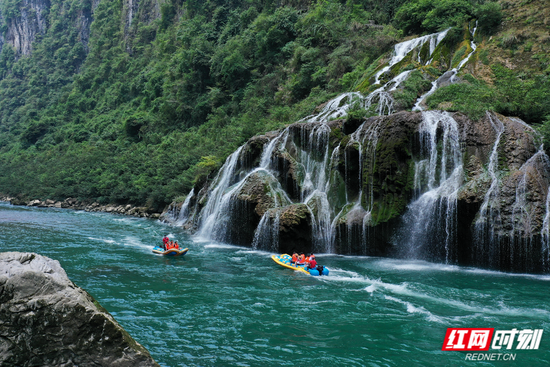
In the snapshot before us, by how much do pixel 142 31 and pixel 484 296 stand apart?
77.3m

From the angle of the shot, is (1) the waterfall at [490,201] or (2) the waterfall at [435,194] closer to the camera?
(1) the waterfall at [490,201]

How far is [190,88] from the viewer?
48281 mm

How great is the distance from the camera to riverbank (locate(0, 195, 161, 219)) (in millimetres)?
33781

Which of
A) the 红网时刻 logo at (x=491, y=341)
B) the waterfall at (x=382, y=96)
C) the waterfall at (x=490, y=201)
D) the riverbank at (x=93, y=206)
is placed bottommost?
the 红网时刻 logo at (x=491, y=341)

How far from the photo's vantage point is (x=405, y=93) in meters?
20.4

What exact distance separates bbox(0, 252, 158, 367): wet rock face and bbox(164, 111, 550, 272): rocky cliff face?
11.6 meters

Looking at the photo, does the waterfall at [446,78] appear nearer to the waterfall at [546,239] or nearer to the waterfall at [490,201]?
the waterfall at [490,201]

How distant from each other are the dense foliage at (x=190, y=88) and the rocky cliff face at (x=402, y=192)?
288 cm

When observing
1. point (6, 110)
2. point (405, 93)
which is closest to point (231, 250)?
point (405, 93)

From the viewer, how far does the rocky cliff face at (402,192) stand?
12.7m

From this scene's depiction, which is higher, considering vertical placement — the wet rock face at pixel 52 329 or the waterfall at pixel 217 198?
the waterfall at pixel 217 198

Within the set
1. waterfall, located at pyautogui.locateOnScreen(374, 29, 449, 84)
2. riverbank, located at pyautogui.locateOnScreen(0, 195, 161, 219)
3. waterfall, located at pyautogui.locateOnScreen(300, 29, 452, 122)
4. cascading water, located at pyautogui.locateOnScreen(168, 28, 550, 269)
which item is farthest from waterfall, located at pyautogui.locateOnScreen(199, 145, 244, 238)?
riverbank, located at pyautogui.locateOnScreen(0, 195, 161, 219)
